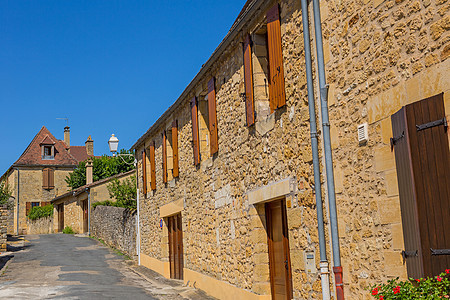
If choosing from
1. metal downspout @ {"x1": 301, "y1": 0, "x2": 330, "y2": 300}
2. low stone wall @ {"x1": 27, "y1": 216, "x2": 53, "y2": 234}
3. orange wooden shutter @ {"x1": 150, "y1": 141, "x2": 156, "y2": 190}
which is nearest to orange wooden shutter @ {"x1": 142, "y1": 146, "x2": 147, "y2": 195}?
orange wooden shutter @ {"x1": 150, "y1": 141, "x2": 156, "y2": 190}

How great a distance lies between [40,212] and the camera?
40531 mm

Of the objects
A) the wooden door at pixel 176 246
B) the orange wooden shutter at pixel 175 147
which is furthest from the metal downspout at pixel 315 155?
the wooden door at pixel 176 246

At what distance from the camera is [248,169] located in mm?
8898

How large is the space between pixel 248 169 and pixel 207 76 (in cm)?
324

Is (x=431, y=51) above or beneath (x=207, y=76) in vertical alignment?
beneath

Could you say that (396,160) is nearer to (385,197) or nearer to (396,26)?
(385,197)

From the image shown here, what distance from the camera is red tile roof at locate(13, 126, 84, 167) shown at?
43.1m

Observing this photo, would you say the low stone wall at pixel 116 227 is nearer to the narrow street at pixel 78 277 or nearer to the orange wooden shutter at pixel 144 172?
the narrow street at pixel 78 277

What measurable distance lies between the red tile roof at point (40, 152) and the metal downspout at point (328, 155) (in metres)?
40.0

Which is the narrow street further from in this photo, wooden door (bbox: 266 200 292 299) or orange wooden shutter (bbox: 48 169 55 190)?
orange wooden shutter (bbox: 48 169 55 190)

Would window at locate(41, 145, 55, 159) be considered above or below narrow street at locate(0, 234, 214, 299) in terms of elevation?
above

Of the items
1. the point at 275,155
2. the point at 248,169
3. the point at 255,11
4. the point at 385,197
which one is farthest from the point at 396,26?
the point at 248,169

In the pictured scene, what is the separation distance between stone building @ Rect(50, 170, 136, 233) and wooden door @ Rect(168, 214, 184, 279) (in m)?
15.9

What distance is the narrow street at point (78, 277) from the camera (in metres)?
11.9
